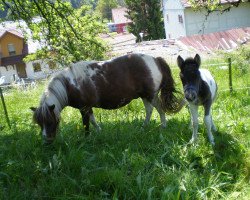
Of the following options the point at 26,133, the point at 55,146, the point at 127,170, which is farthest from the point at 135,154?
the point at 26,133

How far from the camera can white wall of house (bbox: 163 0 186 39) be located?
102 ft

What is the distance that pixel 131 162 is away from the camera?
164 inches

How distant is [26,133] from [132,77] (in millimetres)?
2151

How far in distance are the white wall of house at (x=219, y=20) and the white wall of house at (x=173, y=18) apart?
748 mm

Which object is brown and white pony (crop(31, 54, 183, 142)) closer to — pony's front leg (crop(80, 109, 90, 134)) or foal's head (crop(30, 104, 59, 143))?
pony's front leg (crop(80, 109, 90, 134))

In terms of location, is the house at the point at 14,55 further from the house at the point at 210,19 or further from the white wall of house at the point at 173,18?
the house at the point at 210,19

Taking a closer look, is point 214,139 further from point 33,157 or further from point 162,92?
point 33,157

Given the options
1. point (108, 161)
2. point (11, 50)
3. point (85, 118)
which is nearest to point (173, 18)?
point (11, 50)

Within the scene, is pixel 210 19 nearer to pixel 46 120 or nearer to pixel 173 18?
pixel 173 18

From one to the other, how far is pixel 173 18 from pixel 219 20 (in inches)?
204

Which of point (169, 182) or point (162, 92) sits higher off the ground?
point (162, 92)

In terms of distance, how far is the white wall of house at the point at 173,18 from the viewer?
31109mm

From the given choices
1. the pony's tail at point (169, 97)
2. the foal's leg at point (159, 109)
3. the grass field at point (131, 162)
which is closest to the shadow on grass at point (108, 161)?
the grass field at point (131, 162)

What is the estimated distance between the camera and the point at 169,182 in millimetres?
3682
